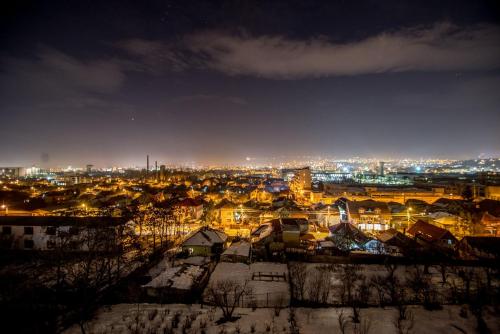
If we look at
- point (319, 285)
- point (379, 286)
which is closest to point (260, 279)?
point (319, 285)

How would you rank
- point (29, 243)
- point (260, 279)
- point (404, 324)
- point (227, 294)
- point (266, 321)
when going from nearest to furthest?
point (404, 324) < point (266, 321) < point (227, 294) < point (260, 279) < point (29, 243)

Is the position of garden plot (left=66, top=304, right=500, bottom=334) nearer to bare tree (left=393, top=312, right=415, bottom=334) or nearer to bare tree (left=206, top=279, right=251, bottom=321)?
bare tree (left=393, top=312, right=415, bottom=334)

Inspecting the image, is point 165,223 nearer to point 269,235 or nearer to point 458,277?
point 269,235

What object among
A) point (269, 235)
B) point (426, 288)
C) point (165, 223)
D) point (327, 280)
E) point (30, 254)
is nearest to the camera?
point (426, 288)

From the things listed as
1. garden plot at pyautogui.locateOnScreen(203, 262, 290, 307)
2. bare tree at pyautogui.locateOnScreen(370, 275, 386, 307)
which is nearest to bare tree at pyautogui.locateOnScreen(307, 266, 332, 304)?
garden plot at pyautogui.locateOnScreen(203, 262, 290, 307)

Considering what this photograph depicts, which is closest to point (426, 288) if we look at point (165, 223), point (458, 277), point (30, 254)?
point (458, 277)

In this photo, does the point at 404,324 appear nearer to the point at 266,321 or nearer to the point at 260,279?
the point at 266,321

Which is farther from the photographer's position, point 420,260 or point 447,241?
point 447,241

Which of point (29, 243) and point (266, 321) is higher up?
point (29, 243)
